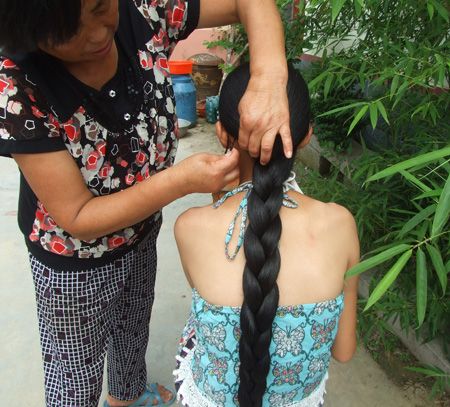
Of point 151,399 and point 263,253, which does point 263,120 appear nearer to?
point 263,253

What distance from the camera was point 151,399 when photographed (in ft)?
6.19

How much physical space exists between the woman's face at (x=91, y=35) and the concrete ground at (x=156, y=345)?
1576mm

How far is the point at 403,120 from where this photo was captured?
1.87m

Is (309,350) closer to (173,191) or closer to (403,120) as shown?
(173,191)

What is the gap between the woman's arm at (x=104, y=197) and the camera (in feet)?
3.09

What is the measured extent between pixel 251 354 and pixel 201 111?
15.6 feet

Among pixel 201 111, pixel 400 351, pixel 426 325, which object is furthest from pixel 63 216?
pixel 201 111

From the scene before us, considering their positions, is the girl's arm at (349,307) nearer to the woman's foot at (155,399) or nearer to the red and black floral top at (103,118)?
the red and black floral top at (103,118)

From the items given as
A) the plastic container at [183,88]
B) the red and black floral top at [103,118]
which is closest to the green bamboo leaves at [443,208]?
the red and black floral top at [103,118]

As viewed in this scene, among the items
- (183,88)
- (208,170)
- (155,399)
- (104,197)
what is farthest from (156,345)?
(183,88)

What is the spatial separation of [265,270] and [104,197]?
401mm

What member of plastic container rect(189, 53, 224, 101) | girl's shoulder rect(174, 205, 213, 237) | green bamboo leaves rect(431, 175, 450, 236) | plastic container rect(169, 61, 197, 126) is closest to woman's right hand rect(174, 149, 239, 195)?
girl's shoulder rect(174, 205, 213, 237)

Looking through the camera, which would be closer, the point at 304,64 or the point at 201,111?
the point at 304,64

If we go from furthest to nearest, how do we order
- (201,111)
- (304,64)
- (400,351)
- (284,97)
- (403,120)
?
1. (201,111)
2. (304,64)
3. (400,351)
4. (403,120)
5. (284,97)
